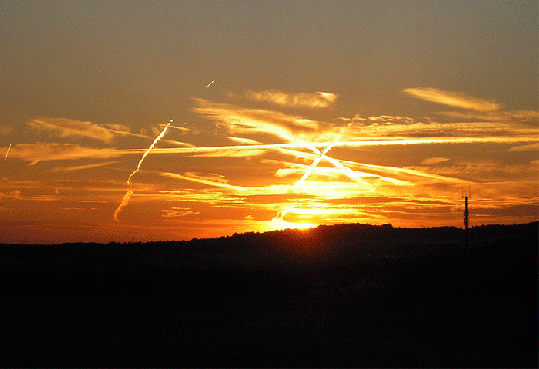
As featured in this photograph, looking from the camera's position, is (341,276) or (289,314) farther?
(341,276)

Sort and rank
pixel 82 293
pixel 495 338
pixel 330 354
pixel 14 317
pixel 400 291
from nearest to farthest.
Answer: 1. pixel 330 354
2. pixel 495 338
3. pixel 14 317
4. pixel 400 291
5. pixel 82 293

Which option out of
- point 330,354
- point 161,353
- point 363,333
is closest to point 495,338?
point 363,333

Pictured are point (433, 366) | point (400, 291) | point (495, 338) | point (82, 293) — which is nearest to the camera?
point (433, 366)

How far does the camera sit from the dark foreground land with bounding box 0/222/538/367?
1584 centimetres

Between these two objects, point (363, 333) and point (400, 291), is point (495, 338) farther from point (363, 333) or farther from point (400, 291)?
point (400, 291)

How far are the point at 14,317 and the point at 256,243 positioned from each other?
36852 mm

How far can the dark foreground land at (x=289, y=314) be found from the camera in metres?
15.8

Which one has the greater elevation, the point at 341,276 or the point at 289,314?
the point at 341,276

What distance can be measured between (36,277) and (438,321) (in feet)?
72.7

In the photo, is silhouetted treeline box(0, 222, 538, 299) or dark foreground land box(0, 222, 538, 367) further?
silhouetted treeline box(0, 222, 538, 299)

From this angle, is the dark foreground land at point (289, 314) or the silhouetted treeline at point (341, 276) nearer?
the dark foreground land at point (289, 314)

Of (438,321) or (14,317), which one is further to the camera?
(14,317)

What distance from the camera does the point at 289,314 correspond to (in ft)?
73.3

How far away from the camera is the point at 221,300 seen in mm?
26031
